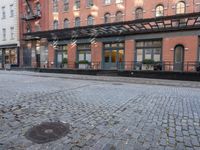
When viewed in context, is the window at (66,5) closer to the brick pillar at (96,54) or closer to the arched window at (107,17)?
the arched window at (107,17)

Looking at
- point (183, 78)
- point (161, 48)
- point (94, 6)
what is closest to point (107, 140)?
point (183, 78)

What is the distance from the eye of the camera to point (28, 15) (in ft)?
103

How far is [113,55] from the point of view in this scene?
78.1 feet

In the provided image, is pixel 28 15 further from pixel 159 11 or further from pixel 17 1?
pixel 159 11

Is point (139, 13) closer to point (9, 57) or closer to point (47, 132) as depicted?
point (47, 132)

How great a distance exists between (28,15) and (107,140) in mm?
32383

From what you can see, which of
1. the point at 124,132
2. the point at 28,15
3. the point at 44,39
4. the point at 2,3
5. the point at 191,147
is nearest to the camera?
the point at 191,147

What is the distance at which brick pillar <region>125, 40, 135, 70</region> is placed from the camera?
21867mm

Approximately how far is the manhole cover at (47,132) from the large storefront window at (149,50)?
719 inches

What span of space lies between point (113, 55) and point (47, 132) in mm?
20168

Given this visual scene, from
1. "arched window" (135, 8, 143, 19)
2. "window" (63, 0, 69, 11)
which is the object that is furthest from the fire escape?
"arched window" (135, 8, 143, 19)

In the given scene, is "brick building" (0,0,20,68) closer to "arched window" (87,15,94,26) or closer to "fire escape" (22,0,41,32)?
"fire escape" (22,0,41,32)

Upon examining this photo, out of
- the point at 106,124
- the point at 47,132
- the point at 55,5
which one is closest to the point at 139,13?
the point at 55,5

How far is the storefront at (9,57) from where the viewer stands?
108ft
